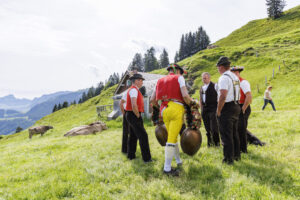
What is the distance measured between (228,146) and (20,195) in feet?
15.4

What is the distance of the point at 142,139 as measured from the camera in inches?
196

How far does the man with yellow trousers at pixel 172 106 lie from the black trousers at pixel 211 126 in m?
2.13

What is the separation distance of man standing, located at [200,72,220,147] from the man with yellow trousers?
2118 millimetres

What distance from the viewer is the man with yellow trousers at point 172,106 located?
13.3 feet

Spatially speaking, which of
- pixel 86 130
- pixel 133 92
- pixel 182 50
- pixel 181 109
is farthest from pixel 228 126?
pixel 182 50

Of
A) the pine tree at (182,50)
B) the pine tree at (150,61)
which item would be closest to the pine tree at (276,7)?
the pine tree at (182,50)

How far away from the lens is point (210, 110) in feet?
19.5

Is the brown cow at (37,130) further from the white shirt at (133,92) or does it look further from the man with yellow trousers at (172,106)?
the man with yellow trousers at (172,106)

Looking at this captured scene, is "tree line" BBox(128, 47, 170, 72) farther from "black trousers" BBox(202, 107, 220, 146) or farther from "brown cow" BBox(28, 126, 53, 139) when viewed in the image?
"black trousers" BBox(202, 107, 220, 146)

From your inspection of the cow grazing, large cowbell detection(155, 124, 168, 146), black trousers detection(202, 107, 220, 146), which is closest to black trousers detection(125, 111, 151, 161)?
large cowbell detection(155, 124, 168, 146)

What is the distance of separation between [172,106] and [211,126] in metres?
2.46

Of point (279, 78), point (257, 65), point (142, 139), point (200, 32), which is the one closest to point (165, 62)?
point (200, 32)

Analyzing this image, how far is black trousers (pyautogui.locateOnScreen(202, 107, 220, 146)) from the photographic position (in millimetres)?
5816

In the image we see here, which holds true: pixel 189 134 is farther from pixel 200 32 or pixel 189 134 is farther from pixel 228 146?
pixel 200 32
